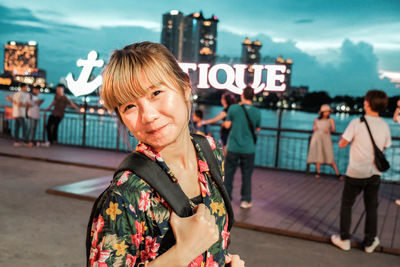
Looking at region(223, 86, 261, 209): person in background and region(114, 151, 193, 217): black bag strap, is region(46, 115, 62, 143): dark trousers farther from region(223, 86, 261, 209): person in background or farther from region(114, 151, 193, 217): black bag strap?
region(114, 151, 193, 217): black bag strap

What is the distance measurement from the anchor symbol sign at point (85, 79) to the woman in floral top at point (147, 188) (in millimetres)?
11219

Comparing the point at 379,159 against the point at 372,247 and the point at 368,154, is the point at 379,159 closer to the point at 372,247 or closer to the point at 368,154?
the point at 368,154

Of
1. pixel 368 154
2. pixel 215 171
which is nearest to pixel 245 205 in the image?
pixel 368 154

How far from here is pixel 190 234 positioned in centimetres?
114

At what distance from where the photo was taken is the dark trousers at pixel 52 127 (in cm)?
1348

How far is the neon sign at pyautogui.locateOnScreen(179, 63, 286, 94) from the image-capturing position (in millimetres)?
9156

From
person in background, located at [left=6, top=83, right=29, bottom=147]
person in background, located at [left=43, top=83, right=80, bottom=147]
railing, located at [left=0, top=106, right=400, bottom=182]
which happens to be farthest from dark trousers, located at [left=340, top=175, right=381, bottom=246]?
person in background, located at [left=43, top=83, right=80, bottom=147]

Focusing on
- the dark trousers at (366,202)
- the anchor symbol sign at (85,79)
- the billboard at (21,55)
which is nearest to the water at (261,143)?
the anchor symbol sign at (85,79)

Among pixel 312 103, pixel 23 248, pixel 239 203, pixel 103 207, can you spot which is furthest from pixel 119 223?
pixel 312 103

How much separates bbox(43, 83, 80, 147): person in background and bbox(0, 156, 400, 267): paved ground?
6.81 m

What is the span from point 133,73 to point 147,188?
1.13 ft

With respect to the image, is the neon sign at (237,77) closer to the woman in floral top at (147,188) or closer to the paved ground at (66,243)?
the paved ground at (66,243)

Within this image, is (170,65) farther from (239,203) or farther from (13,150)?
(13,150)

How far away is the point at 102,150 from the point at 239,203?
716 cm
